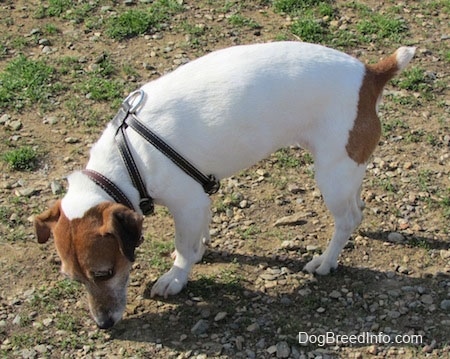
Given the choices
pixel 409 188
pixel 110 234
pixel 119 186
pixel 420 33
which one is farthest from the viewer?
pixel 420 33

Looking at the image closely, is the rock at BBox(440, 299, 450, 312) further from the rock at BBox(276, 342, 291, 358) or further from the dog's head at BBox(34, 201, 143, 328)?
the dog's head at BBox(34, 201, 143, 328)

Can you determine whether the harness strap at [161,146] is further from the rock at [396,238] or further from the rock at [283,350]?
the rock at [396,238]

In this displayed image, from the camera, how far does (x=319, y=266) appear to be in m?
5.07

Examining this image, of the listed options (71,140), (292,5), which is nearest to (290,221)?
(71,140)

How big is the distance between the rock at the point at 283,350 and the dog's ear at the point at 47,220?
5.18ft

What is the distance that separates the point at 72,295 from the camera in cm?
495

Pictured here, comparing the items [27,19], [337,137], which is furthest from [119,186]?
[27,19]

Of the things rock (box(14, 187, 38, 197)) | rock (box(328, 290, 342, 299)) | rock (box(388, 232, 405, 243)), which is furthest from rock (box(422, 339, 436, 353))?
rock (box(14, 187, 38, 197))

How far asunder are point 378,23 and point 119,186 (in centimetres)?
419

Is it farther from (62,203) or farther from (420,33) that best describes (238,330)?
(420,33)

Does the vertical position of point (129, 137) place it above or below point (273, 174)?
above

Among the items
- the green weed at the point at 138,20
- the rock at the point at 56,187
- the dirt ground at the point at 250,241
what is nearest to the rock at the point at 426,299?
the dirt ground at the point at 250,241

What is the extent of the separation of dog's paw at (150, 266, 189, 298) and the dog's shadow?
0.05 m

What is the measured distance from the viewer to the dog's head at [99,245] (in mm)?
4035
